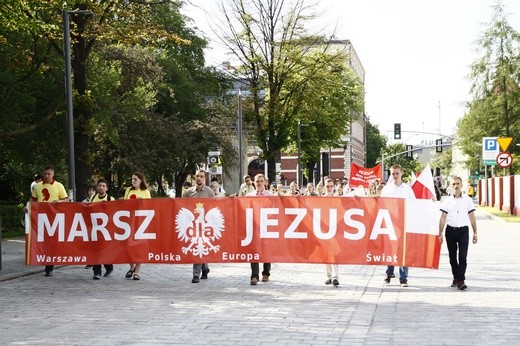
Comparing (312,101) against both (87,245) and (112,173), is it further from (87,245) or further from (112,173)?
(87,245)

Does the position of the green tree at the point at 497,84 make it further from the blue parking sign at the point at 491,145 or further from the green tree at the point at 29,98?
the green tree at the point at 29,98

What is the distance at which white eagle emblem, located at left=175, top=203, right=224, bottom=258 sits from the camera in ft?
50.9

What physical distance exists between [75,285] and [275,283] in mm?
3394

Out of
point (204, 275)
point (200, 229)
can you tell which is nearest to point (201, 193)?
point (200, 229)

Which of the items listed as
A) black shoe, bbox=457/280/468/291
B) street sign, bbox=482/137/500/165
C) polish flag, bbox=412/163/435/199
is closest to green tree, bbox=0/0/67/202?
polish flag, bbox=412/163/435/199

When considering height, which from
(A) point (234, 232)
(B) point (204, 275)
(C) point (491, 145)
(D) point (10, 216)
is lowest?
(B) point (204, 275)

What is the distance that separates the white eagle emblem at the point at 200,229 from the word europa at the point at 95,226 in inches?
20.6

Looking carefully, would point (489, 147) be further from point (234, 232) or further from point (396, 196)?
point (234, 232)

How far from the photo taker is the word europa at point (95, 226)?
15914 mm

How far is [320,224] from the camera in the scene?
49.4 ft

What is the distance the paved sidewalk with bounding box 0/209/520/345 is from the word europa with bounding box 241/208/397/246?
0.82 meters

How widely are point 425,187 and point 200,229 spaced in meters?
3.98

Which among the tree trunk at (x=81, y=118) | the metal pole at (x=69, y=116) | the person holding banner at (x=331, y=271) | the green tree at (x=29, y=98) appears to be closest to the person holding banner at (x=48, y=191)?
the person holding banner at (x=331, y=271)

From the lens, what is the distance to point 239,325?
10547 mm
